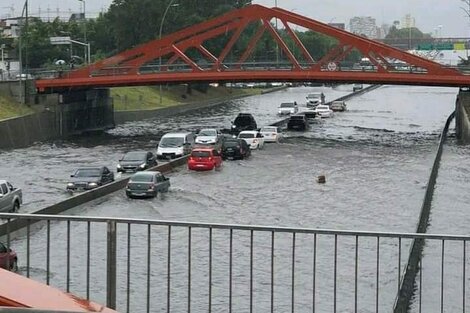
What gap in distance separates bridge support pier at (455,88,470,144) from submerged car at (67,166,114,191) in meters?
30.8

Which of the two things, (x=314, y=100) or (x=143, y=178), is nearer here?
(x=143, y=178)

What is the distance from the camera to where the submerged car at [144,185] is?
3866 cm

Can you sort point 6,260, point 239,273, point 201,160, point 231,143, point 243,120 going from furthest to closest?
1. point 243,120
2. point 231,143
3. point 201,160
4. point 239,273
5. point 6,260

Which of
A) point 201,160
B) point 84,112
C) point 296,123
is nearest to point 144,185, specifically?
point 201,160

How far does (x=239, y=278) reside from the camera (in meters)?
22.7

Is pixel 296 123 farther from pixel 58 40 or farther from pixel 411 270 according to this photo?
pixel 411 270

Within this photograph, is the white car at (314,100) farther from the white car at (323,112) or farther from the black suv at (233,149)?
A: the black suv at (233,149)

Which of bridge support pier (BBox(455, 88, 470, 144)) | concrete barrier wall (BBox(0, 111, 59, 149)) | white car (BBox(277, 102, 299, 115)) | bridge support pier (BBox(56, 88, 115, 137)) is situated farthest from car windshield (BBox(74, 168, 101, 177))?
white car (BBox(277, 102, 299, 115))

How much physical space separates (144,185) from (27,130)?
26839mm

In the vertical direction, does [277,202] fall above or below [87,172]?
below

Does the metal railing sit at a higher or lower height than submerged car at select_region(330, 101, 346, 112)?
higher

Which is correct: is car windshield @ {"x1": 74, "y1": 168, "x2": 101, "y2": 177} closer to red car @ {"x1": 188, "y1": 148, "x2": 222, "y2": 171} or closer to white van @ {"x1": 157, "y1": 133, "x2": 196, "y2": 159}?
red car @ {"x1": 188, "y1": 148, "x2": 222, "y2": 171}

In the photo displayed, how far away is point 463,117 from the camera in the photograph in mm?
68000

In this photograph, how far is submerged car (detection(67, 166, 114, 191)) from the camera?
128 ft
